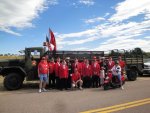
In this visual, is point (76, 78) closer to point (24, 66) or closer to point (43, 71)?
point (43, 71)

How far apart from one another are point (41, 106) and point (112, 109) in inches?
91.5

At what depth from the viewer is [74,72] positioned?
1570 centimetres

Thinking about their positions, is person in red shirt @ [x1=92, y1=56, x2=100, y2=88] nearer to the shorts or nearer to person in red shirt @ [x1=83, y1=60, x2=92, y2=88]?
person in red shirt @ [x1=83, y1=60, x2=92, y2=88]

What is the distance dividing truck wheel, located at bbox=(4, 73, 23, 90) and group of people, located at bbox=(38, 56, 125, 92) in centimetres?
126

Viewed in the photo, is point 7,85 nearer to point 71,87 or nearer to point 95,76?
point 71,87

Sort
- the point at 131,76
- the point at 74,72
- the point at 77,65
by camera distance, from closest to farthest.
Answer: the point at 74,72 → the point at 77,65 → the point at 131,76

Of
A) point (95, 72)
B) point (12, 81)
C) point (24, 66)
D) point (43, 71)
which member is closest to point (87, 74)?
point (95, 72)

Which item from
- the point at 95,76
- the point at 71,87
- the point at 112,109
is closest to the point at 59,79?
the point at 71,87

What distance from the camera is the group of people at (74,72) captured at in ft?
49.3

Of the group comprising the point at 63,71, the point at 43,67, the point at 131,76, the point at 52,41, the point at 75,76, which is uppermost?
the point at 52,41

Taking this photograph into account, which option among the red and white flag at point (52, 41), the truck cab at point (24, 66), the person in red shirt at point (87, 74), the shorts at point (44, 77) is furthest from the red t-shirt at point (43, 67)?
the red and white flag at point (52, 41)

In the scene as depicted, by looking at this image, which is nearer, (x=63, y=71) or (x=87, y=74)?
(x=63, y=71)

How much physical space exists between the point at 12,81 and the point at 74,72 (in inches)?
125

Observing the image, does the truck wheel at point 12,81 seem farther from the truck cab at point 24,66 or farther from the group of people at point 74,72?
the group of people at point 74,72
